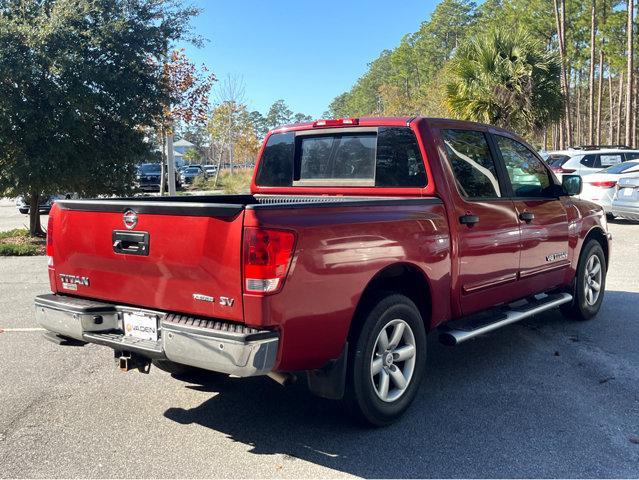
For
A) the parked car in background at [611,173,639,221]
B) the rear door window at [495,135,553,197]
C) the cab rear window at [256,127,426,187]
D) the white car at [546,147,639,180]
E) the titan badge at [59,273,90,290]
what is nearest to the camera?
the titan badge at [59,273,90,290]

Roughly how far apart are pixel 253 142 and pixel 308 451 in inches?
1910

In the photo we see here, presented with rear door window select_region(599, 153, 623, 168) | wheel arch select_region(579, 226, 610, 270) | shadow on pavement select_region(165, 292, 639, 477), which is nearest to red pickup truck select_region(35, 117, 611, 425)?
shadow on pavement select_region(165, 292, 639, 477)

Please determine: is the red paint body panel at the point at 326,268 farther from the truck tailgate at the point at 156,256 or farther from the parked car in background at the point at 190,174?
the parked car in background at the point at 190,174

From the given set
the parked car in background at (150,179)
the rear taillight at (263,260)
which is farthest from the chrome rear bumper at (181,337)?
the parked car in background at (150,179)

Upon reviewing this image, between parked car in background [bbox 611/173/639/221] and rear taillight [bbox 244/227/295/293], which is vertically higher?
parked car in background [bbox 611/173/639/221]

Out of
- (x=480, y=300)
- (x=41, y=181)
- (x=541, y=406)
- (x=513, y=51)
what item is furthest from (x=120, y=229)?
(x=513, y=51)

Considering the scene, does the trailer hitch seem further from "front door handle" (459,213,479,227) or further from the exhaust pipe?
"front door handle" (459,213,479,227)

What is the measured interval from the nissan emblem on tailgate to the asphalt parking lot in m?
1.30

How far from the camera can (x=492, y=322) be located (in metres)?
4.70

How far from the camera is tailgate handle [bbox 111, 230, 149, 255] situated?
3.55 m

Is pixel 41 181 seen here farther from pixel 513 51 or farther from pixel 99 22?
pixel 513 51

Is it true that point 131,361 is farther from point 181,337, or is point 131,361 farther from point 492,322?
point 492,322

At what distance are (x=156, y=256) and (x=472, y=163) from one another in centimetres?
267

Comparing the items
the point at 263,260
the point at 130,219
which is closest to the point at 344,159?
the point at 130,219
